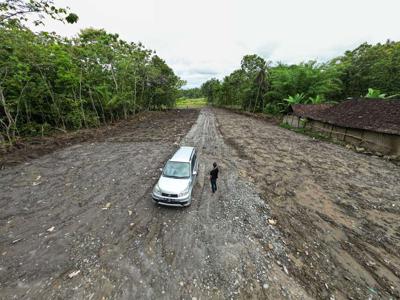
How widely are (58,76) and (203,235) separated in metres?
20.5

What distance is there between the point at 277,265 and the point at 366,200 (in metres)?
5.82

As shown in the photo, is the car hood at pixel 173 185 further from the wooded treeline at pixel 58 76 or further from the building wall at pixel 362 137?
the building wall at pixel 362 137

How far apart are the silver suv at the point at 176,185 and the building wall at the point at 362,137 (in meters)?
15.5

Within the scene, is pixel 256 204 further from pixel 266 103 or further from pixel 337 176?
pixel 266 103

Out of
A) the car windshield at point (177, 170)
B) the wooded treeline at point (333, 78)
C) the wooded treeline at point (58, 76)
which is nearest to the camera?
the car windshield at point (177, 170)

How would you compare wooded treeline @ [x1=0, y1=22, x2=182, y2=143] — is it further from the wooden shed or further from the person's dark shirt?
the wooden shed

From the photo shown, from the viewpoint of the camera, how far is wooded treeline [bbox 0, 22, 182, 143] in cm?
1192

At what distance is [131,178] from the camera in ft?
28.2

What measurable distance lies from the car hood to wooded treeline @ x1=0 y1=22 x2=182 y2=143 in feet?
31.7

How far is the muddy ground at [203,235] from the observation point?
3.76m

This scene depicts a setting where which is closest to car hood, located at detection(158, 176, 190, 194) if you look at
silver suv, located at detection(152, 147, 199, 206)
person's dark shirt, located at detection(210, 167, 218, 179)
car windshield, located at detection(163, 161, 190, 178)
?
silver suv, located at detection(152, 147, 199, 206)

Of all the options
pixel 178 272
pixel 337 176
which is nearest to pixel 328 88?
pixel 337 176

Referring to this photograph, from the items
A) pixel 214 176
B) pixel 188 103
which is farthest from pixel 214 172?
pixel 188 103

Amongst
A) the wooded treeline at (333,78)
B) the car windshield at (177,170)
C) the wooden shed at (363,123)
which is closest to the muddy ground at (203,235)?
the car windshield at (177,170)
